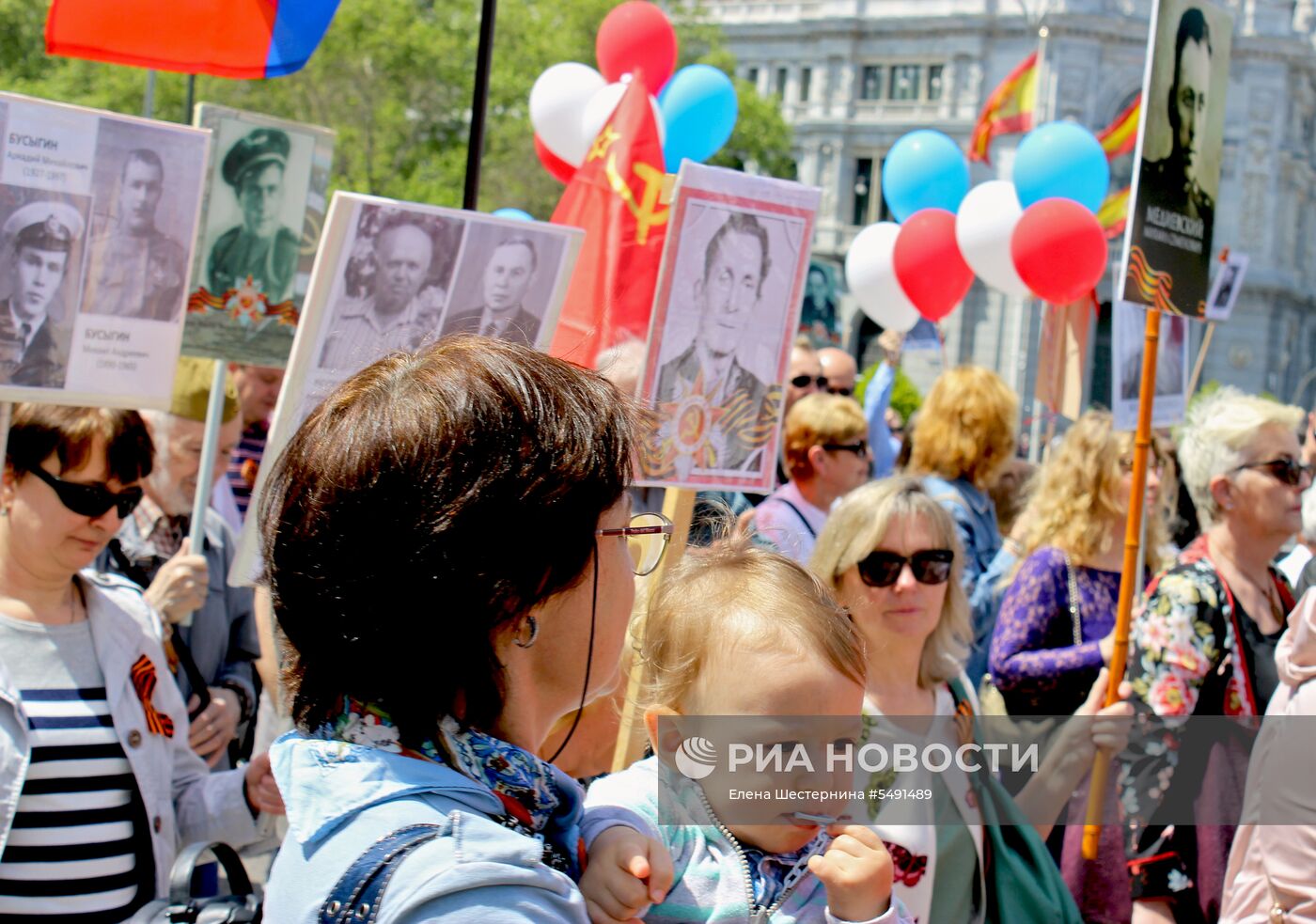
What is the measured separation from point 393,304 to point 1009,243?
218 inches

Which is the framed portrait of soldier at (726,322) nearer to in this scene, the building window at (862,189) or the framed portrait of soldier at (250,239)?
the framed portrait of soldier at (250,239)

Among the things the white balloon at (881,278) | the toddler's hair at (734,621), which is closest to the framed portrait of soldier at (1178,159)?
the toddler's hair at (734,621)

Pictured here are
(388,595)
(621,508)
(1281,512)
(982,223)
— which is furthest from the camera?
(982,223)

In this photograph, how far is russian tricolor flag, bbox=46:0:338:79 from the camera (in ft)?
10.6

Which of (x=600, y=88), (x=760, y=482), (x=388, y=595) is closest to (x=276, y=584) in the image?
(x=388, y=595)

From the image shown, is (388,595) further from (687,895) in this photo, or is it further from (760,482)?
(760,482)

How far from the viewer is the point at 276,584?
131cm

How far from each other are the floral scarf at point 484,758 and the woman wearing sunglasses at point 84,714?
1.37 m

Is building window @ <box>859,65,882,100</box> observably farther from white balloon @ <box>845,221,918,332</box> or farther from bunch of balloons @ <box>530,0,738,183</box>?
bunch of balloons @ <box>530,0,738,183</box>

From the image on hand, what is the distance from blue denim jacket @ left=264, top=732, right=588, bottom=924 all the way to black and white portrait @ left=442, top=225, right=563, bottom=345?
2191mm

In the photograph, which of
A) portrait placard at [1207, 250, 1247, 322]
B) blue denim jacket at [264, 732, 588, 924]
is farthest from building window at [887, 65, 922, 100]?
blue denim jacket at [264, 732, 588, 924]

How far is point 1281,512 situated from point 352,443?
3.08 metres

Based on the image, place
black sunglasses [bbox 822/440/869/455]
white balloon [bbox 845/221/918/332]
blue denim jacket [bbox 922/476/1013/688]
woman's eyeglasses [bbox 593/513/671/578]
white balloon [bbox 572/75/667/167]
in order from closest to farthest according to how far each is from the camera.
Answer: woman's eyeglasses [bbox 593/513/671/578]
blue denim jacket [bbox 922/476/1013/688]
black sunglasses [bbox 822/440/869/455]
white balloon [bbox 572/75/667/167]
white balloon [bbox 845/221/918/332]

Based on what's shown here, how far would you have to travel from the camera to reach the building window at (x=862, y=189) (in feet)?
156
